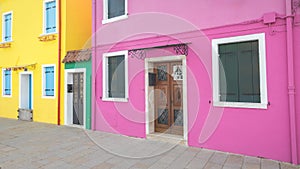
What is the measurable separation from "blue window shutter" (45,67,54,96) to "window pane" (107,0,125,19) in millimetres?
3712

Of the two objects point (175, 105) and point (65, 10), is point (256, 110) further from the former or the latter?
point (65, 10)

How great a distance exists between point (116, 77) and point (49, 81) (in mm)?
3697

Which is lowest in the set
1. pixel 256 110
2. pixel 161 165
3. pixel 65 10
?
pixel 161 165

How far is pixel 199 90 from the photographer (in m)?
5.57

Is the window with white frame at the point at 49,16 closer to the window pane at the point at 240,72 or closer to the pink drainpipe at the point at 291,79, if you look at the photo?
the window pane at the point at 240,72

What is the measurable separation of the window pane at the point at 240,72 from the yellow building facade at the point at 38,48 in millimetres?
6338

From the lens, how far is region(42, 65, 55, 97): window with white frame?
359 inches

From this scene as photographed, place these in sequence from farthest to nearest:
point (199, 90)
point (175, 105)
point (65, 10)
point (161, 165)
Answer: point (65, 10), point (175, 105), point (199, 90), point (161, 165)

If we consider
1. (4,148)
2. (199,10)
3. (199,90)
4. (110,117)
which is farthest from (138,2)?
(4,148)

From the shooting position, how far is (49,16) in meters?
9.40

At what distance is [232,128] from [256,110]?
2.28 ft

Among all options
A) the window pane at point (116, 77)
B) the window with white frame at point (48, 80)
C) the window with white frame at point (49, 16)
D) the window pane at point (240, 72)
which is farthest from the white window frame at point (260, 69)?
the window with white frame at point (49, 16)

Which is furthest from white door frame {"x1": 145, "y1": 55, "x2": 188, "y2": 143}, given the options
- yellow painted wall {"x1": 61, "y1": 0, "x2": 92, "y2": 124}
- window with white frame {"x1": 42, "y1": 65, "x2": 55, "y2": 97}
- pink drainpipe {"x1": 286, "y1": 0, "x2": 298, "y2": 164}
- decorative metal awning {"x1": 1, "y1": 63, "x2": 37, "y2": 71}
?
decorative metal awning {"x1": 1, "y1": 63, "x2": 37, "y2": 71}

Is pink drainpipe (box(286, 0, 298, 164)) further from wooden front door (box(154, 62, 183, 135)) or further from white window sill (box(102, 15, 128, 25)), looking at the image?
white window sill (box(102, 15, 128, 25))
